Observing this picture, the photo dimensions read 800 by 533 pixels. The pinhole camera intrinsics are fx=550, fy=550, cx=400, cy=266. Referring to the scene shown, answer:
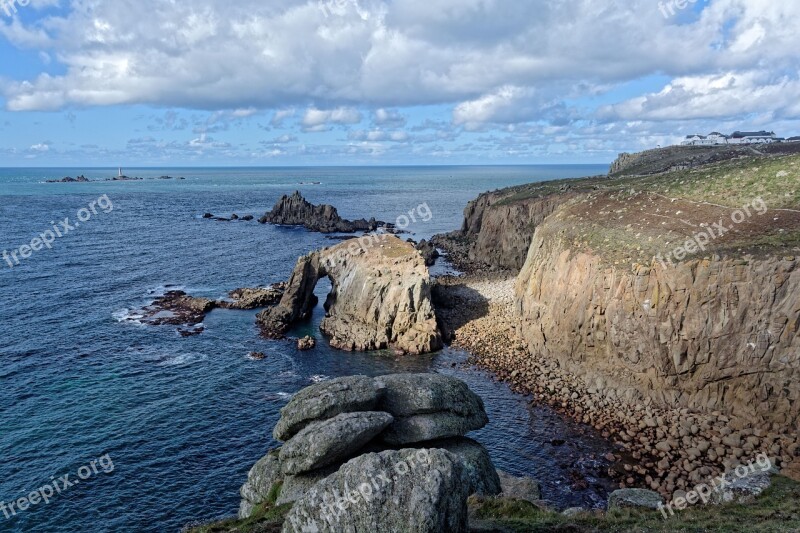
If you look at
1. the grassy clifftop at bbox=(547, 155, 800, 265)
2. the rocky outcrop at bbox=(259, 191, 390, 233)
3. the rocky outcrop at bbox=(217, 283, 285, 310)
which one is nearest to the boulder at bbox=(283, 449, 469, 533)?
the grassy clifftop at bbox=(547, 155, 800, 265)

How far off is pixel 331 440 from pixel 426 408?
19.3 feet

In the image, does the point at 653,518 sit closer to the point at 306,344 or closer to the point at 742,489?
the point at 742,489

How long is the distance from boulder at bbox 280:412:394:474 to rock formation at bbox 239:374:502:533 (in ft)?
0.16

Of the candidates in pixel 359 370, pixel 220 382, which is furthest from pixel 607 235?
pixel 220 382

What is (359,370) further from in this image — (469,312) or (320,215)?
(320,215)

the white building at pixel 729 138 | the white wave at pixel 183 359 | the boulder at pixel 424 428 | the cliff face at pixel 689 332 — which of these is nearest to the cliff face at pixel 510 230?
the cliff face at pixel 689 332

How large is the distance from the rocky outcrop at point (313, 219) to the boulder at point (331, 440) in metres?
117

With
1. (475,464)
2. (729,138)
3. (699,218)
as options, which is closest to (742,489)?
(475,464)

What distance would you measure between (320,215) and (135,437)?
385ft

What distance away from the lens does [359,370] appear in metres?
55.2

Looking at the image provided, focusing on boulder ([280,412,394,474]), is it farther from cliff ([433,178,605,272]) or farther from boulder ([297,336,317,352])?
cliff ([433,178,605,272])

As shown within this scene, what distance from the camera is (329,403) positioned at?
1112 inches

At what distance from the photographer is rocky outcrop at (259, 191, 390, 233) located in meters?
146

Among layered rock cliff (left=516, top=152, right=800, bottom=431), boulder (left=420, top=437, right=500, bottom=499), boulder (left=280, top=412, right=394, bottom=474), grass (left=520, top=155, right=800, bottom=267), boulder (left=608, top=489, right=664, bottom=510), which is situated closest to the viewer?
boulder (left=280, top=412, right=394, bottom=474)
